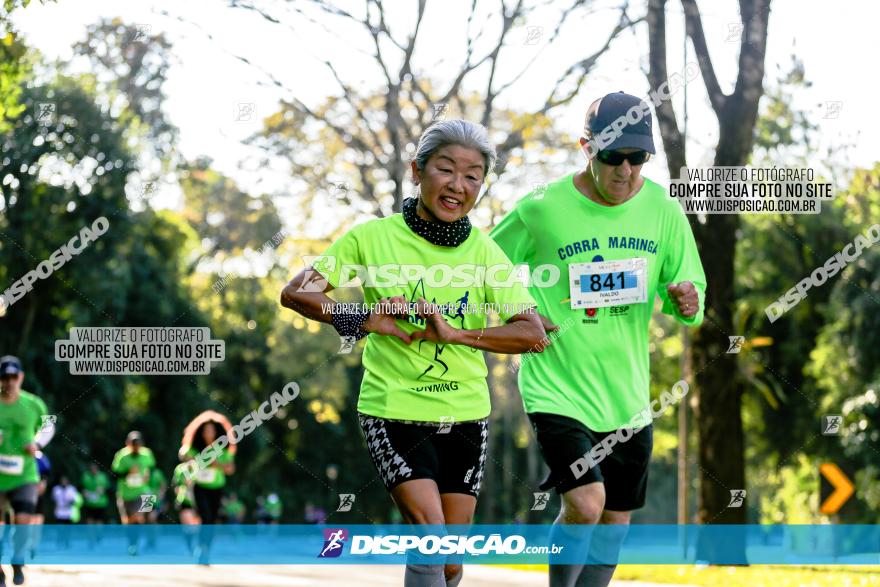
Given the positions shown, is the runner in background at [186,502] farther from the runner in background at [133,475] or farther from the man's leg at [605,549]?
the man's leg at [605,549]

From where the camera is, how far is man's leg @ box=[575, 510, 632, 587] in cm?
642

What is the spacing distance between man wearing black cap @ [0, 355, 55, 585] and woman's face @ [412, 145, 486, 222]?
6758mm

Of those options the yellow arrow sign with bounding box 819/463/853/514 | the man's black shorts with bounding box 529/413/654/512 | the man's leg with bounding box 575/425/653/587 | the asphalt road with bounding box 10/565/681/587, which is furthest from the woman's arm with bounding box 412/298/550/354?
the yellow arrow sign with bounding box 819/463/853/514

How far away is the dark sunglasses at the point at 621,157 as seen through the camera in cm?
630

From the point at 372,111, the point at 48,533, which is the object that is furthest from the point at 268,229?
the point at 48,533

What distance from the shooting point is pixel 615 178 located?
6.38 meters

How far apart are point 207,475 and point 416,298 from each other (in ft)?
32.9

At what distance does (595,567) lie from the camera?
646cm

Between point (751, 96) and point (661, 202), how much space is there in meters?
8.22

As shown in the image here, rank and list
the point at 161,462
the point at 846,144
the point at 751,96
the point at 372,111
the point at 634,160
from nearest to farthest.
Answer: the point at 634,160 < the point at 751,96 < the point at 372,111 < the point at 846,144 < the point at 161,462

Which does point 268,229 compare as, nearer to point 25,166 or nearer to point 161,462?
point 25,166

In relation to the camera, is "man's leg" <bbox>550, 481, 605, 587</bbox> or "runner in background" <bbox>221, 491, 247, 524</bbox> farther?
"runner in background" <bbox>221, 491, 247, 524</bbox>

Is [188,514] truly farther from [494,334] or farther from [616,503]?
[494,334]

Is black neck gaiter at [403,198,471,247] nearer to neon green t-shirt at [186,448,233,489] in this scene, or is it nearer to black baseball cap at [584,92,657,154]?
black baseball cap at [584,92,657,154]
